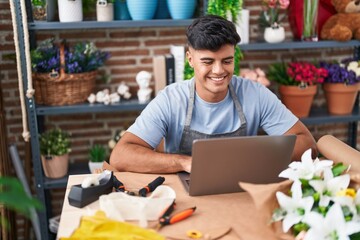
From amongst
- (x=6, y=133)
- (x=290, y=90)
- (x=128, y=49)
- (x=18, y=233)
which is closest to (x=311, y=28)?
(x=290, y=90)

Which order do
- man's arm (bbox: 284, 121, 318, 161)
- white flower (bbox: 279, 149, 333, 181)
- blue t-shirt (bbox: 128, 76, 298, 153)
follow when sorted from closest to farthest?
white flower (bbox: 279, 149, 333, 181) → man's arm (bbox: 284, 121, 318, 161) → blue t-shirt (bbox: 128, 76, 298, 153)

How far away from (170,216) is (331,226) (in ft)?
1.44

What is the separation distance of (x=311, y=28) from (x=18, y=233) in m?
2.28

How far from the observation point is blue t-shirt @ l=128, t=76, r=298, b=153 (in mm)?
2082

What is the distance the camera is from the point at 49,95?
9.41ft

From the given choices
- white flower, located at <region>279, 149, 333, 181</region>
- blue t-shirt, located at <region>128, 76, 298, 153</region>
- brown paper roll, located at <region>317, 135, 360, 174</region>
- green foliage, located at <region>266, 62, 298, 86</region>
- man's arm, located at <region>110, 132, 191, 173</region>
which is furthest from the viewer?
green foliage, located at <region>266, 62, 298, 86</region>

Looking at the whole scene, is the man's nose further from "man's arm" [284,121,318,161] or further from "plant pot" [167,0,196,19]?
"plant pot" [167,0,196,19]

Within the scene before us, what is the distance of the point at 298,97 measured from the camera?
314 cm

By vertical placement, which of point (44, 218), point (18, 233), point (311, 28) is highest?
point (311, 28)

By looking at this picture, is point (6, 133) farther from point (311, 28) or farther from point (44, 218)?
point (311, 28)

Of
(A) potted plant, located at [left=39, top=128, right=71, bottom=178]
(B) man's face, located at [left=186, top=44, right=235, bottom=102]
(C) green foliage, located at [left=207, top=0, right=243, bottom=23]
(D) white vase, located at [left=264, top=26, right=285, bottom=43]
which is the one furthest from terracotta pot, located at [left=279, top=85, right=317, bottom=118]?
(A) potted plant, located at [left=39, top=128, right=71, bottom=178]

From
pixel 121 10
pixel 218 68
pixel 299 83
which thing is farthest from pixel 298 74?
pixel 218 68

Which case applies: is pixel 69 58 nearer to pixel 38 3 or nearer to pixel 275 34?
pixel 38 3

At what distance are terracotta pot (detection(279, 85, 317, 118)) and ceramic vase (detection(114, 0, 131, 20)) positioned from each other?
105 cm
